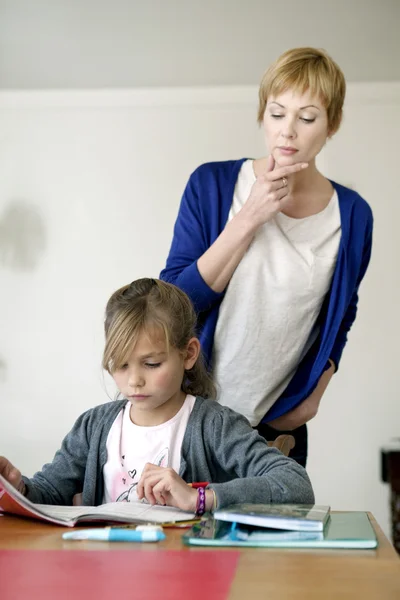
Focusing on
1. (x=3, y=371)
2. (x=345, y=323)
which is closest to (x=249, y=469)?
(x=345, y=323)

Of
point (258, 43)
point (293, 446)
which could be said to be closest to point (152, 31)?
point (258, 43)

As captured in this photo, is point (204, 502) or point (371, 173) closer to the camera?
point (204, 502)

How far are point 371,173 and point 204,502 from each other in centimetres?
271

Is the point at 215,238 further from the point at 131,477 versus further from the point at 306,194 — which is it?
the point at 131,477

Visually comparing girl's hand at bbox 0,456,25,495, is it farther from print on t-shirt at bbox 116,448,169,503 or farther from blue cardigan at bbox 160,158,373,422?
blue cardigan at bbox 160,158,373,422

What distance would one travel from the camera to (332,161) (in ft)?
12.3

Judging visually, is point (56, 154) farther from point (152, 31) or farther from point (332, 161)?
point (332, 161)

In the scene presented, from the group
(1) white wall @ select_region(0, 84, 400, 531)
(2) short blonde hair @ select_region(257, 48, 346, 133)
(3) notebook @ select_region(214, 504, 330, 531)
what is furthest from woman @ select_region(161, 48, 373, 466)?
(1) white wall @ select_region(0, 84, 400, 531)

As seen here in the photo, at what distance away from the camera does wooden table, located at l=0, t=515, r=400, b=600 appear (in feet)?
2.66

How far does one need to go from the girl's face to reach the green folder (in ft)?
1.28

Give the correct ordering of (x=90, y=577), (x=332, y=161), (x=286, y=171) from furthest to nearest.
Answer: (x=332, y=161), (x=286, y=171), (x=90, y=577)

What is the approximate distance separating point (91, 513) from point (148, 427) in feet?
1.26

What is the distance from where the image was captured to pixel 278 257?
1.74 metres

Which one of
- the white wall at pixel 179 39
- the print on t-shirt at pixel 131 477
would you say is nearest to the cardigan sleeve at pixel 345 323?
the print on t-shirt at pixel 131 477
